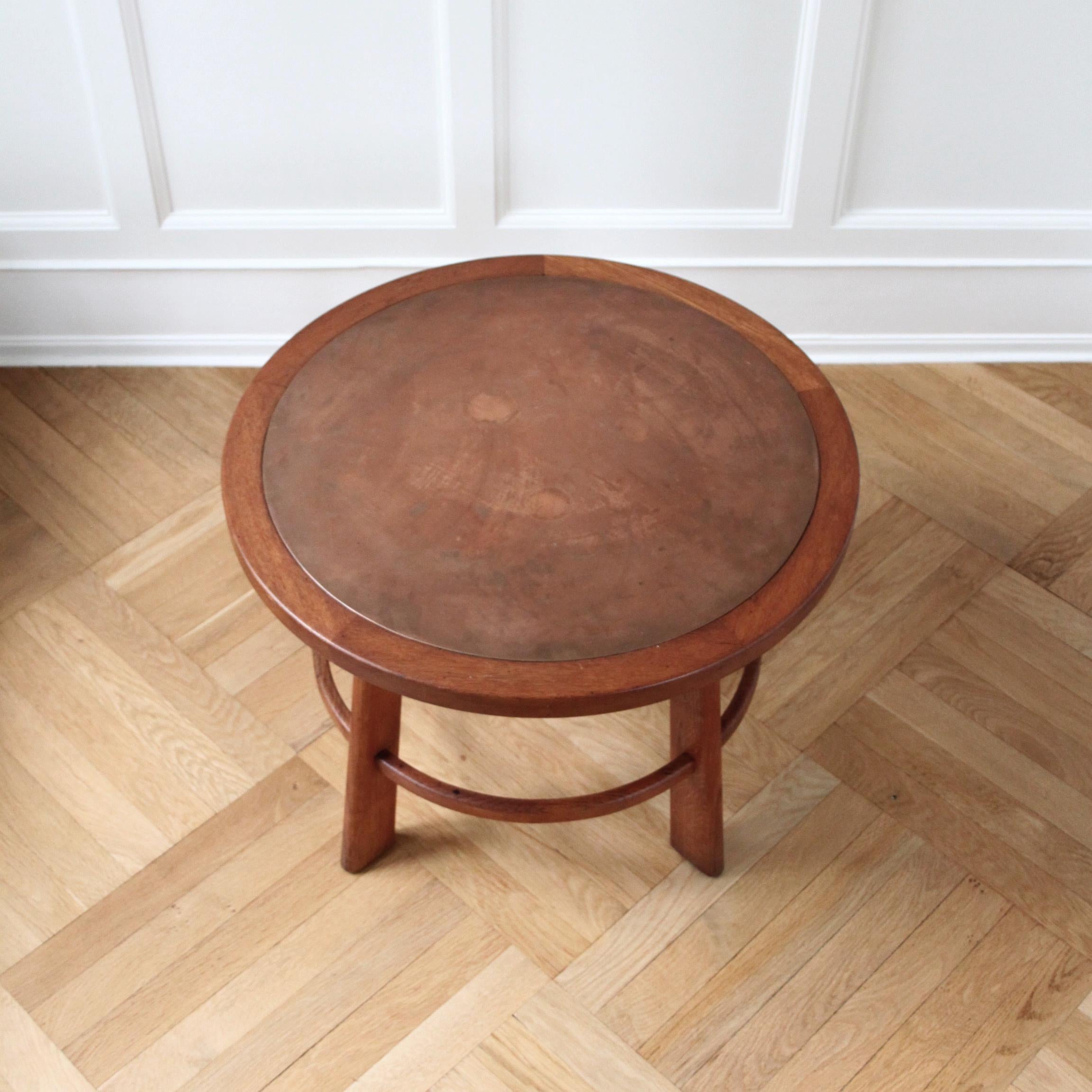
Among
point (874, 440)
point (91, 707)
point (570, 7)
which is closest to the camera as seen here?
point (91, 707)

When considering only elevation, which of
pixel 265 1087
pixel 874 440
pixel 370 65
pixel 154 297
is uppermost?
pixel 370 65

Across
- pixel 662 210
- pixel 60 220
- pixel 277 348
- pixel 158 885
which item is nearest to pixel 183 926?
pixel 158 885

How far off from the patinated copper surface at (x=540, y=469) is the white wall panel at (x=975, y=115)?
73 cm

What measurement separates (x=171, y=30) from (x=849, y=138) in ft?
3.69

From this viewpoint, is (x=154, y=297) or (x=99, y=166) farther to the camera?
(x=154, y=297)

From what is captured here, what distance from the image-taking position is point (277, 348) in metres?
2.39

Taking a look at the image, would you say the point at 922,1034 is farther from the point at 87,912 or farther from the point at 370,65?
the point at 370,65

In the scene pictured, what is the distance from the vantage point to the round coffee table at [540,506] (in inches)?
50.1

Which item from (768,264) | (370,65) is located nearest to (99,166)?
(370,65)

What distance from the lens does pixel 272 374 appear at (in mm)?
1538

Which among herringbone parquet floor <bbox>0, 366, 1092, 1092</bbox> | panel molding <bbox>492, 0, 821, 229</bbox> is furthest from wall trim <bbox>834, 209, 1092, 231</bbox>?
herringbone parquet floor <bbox>0, 366, 1092, 1092</bbox>

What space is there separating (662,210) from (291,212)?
65 cm

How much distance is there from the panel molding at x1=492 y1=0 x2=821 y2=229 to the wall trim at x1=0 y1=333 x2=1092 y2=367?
0.90 ft

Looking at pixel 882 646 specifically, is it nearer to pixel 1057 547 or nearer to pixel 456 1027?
pixel 1057 547
